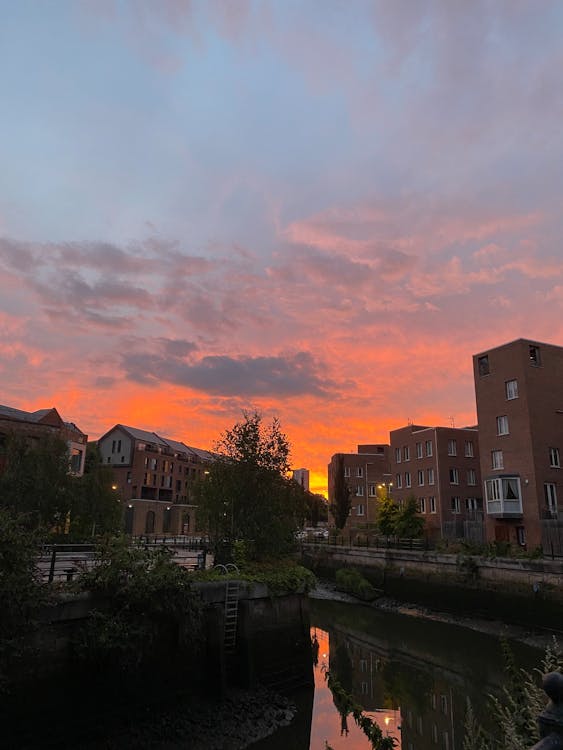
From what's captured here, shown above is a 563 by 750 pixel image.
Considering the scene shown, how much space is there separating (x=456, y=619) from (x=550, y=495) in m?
12.2

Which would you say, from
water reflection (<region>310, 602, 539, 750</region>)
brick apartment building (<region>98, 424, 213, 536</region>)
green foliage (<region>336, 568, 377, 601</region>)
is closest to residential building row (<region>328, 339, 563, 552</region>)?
green foliage (<region>336, 568, 377, 601</region>)

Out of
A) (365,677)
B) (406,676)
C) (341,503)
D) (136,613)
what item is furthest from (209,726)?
(341,503)

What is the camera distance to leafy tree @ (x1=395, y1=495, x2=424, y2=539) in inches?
1707

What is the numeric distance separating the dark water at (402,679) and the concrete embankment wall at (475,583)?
101 inches

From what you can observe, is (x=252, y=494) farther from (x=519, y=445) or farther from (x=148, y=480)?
A: (x=148, y=480)

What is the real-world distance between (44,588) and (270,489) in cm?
1296

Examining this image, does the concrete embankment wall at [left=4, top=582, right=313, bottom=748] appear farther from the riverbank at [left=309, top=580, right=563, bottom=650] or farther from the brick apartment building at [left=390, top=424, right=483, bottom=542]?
the brick apartment building at [left=390, top=424, right=483, bottom=542]

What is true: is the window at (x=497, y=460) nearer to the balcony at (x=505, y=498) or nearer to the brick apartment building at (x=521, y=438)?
the brick apartment building at (x=521, y=438)

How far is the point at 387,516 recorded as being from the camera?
4647 centimetres

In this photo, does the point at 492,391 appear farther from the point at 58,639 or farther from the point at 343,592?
the point at 58,639

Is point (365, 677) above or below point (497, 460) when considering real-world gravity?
below

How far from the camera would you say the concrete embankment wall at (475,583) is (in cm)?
2669

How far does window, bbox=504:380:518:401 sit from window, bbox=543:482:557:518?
6657 millimetres

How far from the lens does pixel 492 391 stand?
41094mm
